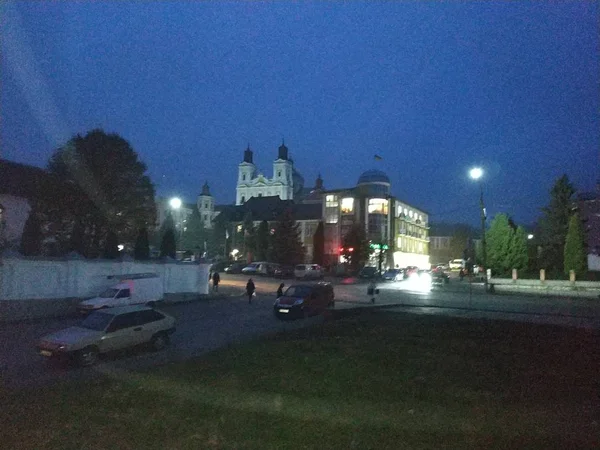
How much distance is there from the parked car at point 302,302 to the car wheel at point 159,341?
7.59 metres

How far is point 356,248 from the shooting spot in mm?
69688

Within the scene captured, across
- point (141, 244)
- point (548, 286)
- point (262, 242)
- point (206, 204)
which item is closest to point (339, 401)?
point (141, 244)

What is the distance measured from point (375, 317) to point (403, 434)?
12.4 m

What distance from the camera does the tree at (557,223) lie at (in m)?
52.6

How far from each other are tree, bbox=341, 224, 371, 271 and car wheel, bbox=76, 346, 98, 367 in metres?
55.0

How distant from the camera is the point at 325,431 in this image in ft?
23.4

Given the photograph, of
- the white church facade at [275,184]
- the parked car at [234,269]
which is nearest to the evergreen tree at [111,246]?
the parked car at [234,269]

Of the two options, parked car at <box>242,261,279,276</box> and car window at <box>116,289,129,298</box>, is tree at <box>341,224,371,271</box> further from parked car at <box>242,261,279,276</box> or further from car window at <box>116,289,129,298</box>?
car window at <box>116,289,129,298</box>

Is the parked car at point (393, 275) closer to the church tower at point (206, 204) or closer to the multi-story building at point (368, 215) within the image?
the multi-story building at point (368, 215)

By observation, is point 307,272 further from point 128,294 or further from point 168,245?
point 128,294

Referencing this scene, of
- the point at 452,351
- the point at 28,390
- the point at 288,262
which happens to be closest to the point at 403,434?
the point at 452,351

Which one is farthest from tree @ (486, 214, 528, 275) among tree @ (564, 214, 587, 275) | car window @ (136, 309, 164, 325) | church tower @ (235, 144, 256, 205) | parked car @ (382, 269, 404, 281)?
church tower @ (235, 144, 256, 205)

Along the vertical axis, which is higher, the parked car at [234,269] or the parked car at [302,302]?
the parked car at [234,269]

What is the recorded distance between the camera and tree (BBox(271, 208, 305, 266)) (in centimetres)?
6862
